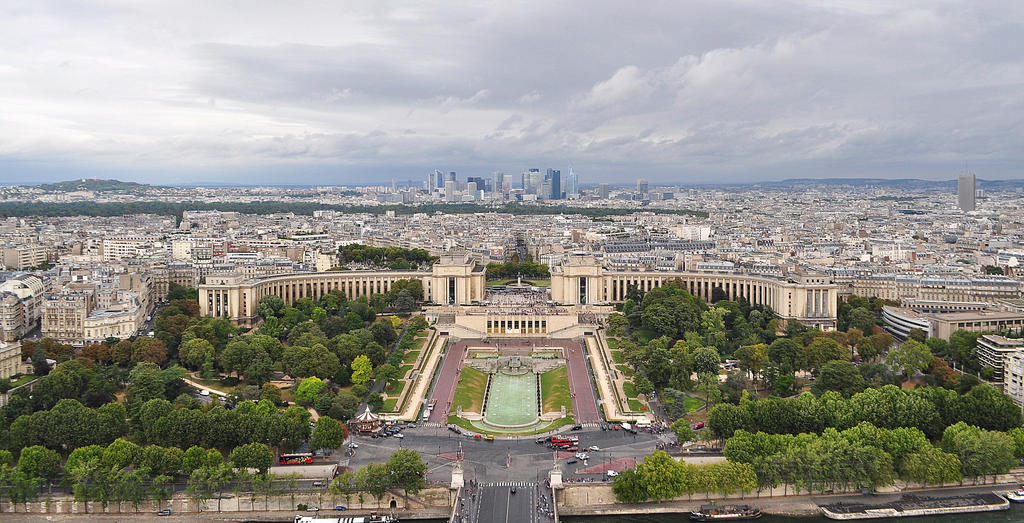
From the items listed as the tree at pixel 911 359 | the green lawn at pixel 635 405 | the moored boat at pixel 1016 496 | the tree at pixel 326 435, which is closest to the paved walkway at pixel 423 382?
the tree at pixel 326 435

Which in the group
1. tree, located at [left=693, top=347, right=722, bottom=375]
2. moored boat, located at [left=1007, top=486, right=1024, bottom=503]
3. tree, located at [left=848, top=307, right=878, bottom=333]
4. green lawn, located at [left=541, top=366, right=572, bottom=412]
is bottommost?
moored boat, located at [left=1007, top=486, right=1024, bottom=503]

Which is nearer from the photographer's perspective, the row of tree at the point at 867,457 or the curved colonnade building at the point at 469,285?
the row of tree at the point at 867,457

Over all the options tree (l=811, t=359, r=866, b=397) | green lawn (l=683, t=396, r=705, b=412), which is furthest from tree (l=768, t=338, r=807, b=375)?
green lawn (l=683, t=396, r=705, b=412)

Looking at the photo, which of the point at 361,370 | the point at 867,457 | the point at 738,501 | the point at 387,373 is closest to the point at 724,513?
the point at 738,501

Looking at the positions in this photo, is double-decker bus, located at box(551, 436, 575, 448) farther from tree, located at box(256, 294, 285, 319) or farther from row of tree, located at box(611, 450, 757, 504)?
Result: tree, located at box(256, 294, 285, 319)

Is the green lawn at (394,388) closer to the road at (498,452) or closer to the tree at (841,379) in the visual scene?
the road at (498,452)

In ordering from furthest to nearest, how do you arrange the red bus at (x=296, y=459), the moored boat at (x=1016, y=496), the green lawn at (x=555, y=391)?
the green lawn at (x=555, y=391) < the red bus at (x=296, y=459) < the moored boat at (x=1016, y=496)

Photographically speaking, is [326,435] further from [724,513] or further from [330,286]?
[330,286]
